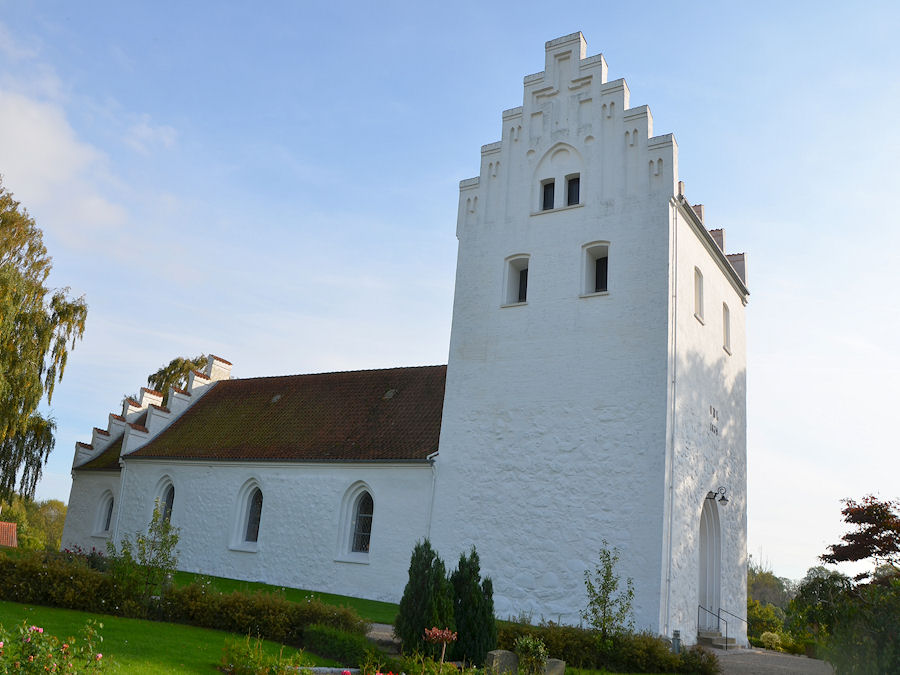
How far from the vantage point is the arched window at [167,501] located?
23922mm

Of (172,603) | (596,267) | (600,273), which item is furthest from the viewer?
(596,267)

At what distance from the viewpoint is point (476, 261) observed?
1905cm

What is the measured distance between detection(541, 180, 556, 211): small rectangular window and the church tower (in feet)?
0.27

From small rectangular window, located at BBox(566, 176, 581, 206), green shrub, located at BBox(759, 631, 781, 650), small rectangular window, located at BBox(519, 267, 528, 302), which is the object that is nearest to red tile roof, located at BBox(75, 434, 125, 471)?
small rectangular window, located at BBox(519, 267, 528, 302)

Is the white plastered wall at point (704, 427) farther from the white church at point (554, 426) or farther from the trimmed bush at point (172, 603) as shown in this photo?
the trimmed bush at point (172, 603)

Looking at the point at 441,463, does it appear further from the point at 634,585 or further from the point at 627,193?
the point at 627,193

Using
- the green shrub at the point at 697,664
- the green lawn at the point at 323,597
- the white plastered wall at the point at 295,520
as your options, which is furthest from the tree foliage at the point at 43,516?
the green shrub at the point at 697,664

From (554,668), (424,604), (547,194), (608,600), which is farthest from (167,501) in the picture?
(554,668)

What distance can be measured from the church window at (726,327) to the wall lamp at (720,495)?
392 cm

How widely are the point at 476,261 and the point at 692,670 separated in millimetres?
10747

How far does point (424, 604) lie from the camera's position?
10078mm

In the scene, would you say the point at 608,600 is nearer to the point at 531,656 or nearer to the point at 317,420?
the point at 531,656

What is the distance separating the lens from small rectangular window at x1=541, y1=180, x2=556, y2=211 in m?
18.5

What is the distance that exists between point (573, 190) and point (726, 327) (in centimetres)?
607
